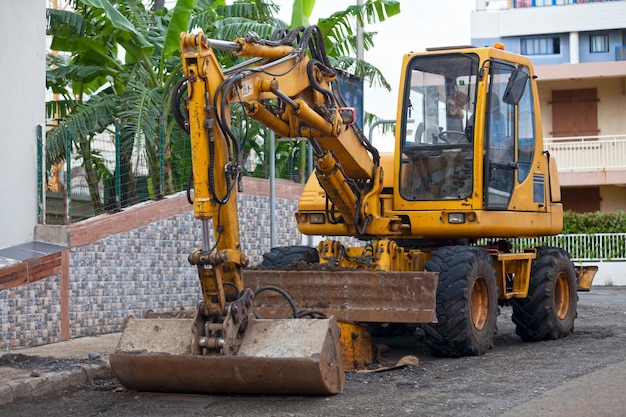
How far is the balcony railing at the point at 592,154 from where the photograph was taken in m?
34.4

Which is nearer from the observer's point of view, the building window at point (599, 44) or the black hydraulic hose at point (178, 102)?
the black hydraulic hose at point (178, 102)

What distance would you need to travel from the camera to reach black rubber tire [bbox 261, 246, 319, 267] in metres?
12.9

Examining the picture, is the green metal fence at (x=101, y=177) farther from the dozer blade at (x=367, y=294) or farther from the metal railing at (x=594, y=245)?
the metal railing at (x=594, y=245)

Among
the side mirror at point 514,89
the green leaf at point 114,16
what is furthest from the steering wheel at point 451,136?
Answer: the green leaf at point 114,16

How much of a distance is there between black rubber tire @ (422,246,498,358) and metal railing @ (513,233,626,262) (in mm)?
17507

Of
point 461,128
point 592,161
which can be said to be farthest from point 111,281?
point 592,161

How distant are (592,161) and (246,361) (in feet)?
A: 91.2

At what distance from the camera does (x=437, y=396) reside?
9008 mm

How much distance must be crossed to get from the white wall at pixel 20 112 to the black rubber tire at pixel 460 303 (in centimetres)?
518

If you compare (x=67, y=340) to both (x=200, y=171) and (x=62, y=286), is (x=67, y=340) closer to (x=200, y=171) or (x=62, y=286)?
(x=62, y=286)

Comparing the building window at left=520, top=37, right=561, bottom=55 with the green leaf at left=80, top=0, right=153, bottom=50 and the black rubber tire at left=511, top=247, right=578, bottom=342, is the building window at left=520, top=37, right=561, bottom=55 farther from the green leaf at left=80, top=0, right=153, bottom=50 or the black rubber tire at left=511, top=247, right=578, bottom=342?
the black rubber tire at left=511, top=247, right=578, bottom=342

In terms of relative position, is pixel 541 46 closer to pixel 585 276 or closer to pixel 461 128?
pixel 585 276

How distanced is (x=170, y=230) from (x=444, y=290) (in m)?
5.01

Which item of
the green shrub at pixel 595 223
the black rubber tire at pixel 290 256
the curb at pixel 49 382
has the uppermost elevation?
the green shrub at pixel 595 223
